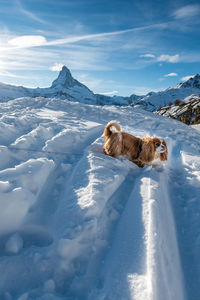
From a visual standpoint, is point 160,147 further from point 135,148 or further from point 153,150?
point 135,148

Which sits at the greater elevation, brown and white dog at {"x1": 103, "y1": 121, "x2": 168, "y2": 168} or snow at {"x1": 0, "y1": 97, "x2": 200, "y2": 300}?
brown and white dog at {"x1": 103, "y1": 121, "x2": 168, "y2": 168}

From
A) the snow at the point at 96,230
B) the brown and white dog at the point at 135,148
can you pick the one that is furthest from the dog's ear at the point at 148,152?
the snow at the point at 96,230

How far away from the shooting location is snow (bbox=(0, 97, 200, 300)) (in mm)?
1805

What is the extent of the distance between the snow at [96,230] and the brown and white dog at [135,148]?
415 mm

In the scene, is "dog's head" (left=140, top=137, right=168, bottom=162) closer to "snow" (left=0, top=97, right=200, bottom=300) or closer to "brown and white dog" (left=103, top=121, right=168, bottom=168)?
"brown and white dog" (left=103, top=121, right=168, bottom=168)

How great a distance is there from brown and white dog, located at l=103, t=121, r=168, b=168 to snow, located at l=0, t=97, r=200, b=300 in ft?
1.36

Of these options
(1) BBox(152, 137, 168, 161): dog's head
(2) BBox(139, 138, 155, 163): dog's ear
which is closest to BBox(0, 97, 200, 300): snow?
(2) BBox(139, 138, 155, 163): dog's ear

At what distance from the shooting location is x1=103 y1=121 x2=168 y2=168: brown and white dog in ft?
15.8

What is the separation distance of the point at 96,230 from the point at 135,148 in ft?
10.1

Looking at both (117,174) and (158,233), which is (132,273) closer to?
(158,233)

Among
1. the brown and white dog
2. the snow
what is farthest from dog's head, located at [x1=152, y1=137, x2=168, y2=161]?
the snow

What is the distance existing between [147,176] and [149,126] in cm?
596

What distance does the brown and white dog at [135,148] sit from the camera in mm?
4824

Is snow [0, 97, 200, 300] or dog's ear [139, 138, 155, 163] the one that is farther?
dog's ear [139, 138, 155, 163]
